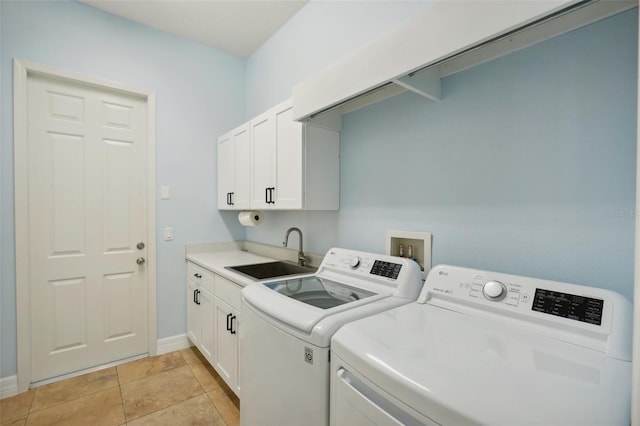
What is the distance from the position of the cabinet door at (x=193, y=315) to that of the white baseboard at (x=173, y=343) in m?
0.08

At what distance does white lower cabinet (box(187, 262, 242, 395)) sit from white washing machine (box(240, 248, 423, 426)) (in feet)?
1.41

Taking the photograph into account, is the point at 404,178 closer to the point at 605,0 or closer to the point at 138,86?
the point at 605,0

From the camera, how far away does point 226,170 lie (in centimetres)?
267

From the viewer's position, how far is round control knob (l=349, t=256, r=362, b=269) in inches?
59.0

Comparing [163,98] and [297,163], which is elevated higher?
[163,98]

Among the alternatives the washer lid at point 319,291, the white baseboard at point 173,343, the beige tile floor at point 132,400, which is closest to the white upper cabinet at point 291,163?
the washer lid at point 319,291

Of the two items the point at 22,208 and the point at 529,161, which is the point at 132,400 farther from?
the point at 529,161

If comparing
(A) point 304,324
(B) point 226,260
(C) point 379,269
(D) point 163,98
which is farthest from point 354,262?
(D) point 163,98

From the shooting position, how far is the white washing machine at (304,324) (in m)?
0.96

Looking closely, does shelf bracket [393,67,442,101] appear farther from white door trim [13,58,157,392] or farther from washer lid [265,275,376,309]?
white door trim [13,58,157,392]

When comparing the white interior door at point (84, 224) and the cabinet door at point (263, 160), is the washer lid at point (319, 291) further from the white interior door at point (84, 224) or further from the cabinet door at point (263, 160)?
the white interior door at point (84, 224)

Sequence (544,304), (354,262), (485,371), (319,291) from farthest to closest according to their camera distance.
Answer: (354,262) → (319,291) → (544,304) → (485,371)

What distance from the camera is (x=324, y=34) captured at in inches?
80.1

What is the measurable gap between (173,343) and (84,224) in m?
1.25
